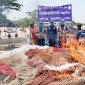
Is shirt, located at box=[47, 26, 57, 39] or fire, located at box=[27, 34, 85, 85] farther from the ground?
shirt, located at box=[47, 26, 57, 39]

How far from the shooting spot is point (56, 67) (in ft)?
25.2

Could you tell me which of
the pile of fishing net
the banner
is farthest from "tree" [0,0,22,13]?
the pile of fishing net

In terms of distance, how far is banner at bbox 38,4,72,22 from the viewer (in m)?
15.0

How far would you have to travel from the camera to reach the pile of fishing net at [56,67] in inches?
272

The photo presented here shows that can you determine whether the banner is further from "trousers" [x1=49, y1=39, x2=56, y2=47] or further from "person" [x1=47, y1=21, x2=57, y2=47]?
"trousers" [x1=49, y1=39, x2=56, y2=47]

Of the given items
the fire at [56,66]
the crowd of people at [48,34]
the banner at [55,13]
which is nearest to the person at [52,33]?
the crowd of people at [48,34]

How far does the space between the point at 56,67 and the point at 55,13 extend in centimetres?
778

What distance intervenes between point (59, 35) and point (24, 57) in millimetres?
5538

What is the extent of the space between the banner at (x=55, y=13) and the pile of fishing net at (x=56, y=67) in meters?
5.99

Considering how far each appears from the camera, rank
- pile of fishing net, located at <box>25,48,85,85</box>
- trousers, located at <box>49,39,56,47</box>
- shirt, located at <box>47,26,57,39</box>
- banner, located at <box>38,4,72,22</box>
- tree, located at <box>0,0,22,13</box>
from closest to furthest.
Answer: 1. pile of fishing net, located at <box>25,48,85,85</box>
2. shirt, located at <box>47,26,57,39</box>
3. trousers, located at <box>49,39,56,47</box>
4. banner, located at <box>38,4,72,22</box>
5. tree, located at <box>0,0,22,13</box>

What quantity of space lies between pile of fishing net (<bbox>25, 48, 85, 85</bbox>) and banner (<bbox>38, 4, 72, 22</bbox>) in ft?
19.6

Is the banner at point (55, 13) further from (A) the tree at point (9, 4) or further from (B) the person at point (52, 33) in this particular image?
(A) the tree at point (9, 4)

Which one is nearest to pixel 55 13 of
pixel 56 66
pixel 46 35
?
pixel 46 35

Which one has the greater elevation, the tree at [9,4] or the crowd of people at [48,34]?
the tree at [9,4]
